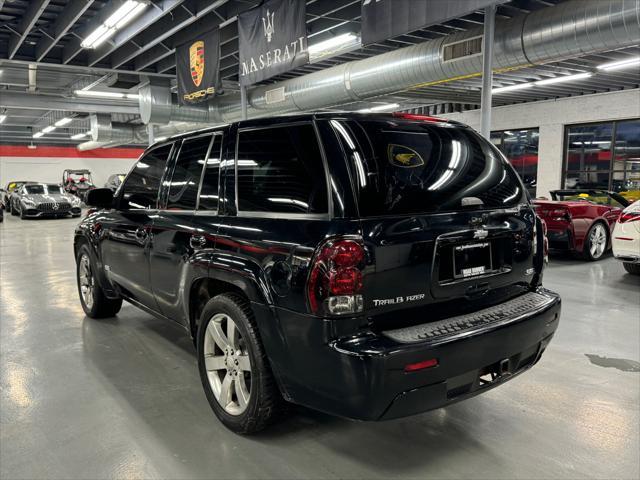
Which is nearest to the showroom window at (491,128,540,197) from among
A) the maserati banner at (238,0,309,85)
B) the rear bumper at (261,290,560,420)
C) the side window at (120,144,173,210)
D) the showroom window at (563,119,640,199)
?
the showroom window at (563,119,640,199)

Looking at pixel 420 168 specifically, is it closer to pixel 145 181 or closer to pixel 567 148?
pixel 145 181

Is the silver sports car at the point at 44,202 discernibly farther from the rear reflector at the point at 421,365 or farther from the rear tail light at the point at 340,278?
the rear reflector at the point at 421,365

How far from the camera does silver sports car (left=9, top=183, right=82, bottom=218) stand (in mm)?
17656

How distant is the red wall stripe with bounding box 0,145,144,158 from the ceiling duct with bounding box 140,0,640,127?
91.2 feet

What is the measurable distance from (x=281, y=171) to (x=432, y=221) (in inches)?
30.4

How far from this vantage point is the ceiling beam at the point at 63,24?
8578 millimetres

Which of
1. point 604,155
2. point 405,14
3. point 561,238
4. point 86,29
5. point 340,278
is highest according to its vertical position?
point 86,29

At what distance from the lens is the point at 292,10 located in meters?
7.06

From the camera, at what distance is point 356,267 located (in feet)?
6.76

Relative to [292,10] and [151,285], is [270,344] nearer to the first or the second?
[151,285]

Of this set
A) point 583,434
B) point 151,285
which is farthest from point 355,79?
point 583,434

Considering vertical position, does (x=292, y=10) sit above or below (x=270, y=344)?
above

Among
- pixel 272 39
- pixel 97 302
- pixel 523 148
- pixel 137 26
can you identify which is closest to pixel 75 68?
pixel 137 26

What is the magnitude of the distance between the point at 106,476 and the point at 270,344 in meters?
0.99
